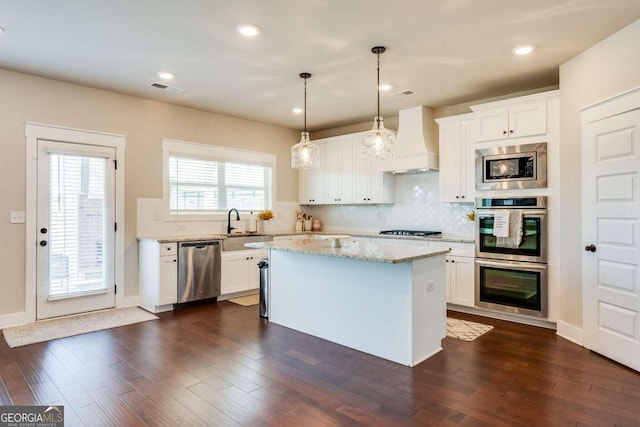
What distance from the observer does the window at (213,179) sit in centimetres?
538

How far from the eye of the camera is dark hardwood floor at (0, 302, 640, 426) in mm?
2324

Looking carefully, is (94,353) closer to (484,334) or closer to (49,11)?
(49,11)

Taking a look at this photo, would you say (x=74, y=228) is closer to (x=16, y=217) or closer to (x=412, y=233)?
(x=16, y=217)

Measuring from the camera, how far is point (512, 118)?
4.27 metres

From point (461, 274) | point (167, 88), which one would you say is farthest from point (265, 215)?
point (461, 274)

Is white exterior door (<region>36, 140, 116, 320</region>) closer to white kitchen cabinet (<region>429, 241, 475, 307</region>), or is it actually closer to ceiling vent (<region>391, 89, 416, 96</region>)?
ceiling vent (<region>391, 89, 416, 96</region>)

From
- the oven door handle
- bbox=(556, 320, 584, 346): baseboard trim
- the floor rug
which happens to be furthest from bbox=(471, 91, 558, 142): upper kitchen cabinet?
the floor rug

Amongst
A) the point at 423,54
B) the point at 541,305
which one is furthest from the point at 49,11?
the point at 541,305

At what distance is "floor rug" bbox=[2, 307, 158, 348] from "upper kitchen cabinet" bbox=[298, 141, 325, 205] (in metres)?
3.23

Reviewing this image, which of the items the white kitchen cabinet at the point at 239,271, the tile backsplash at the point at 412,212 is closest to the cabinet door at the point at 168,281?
the white kitchen cabinet at the point at 239,271

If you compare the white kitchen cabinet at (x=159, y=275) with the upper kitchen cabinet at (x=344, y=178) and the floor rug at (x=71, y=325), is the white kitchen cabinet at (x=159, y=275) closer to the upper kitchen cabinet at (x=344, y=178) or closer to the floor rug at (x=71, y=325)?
the floor rug at (x=71, y=325)

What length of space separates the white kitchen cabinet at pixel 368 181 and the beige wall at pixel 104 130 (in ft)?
4.62

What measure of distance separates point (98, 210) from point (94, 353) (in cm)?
197

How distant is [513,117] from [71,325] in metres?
5.32
